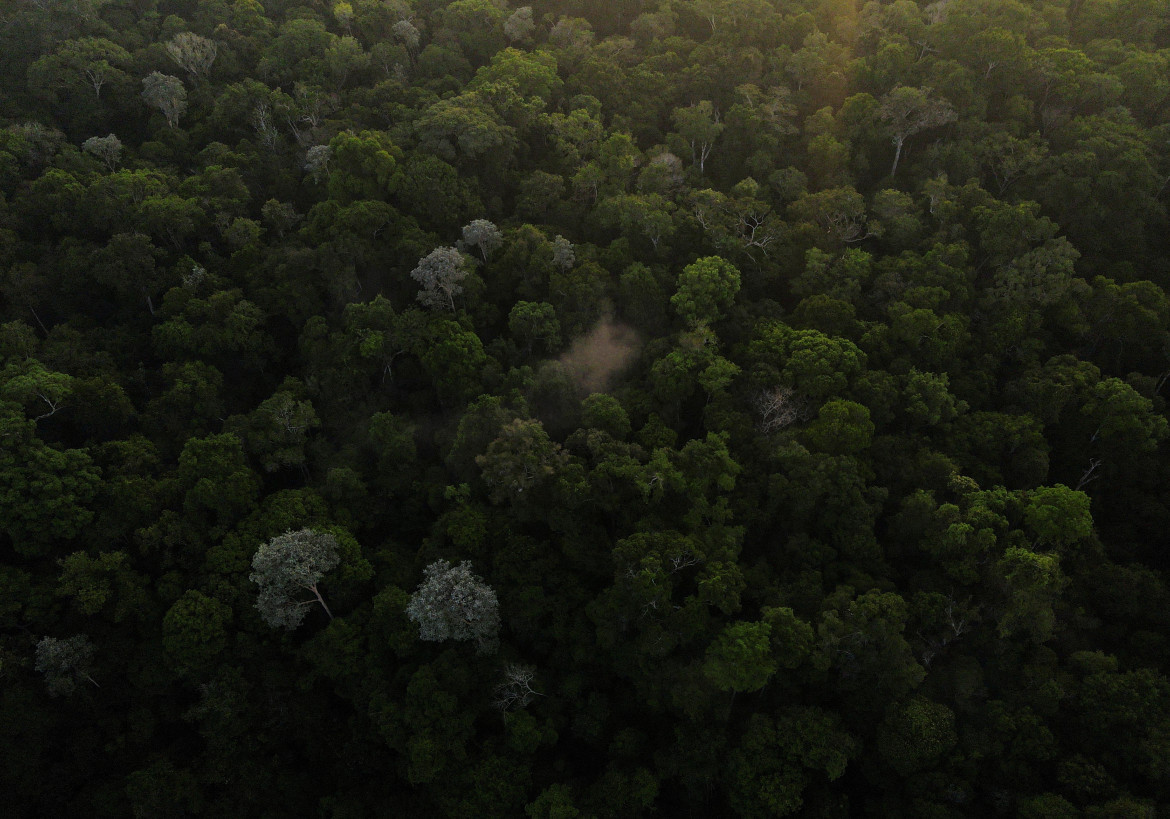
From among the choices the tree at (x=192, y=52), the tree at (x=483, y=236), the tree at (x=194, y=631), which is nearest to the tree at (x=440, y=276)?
the tree at (x=483, y=236)

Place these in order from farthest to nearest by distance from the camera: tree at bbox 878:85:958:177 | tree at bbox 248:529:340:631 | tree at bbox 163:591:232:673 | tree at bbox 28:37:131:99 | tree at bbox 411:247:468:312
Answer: tree at bbox 28:37:131:99
tree at bbox 878:85:958:177
tree at bbox 411:247:468:312
tree at bbox 248:529:340:631
tree at bbox 163:591:232:673

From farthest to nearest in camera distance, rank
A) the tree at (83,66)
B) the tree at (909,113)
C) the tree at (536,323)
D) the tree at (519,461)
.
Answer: the tree at (83,66), the tree at (909,113), the tree at (536,323), the tree at (519,461)

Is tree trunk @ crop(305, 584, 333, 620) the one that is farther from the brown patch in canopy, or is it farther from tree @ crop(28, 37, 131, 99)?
tree @ crop(28, 37, 131, 99)

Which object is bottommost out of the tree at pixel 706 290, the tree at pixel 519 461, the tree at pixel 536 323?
the tree at pixel 519 461

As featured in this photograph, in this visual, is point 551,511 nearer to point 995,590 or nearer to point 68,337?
point 995,590

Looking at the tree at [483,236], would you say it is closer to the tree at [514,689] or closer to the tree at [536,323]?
the tree at [536,323]

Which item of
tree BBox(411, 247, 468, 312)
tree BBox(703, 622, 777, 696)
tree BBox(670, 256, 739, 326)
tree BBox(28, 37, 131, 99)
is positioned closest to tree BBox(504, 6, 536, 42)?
tree BBox(411, 247, 468, 312)

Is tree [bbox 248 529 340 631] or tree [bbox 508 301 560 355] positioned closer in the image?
tree [bbox 248 529 340 631]

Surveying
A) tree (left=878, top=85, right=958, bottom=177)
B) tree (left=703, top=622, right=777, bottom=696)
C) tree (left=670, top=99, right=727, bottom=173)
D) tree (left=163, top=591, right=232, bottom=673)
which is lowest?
tree (left=163, top=591, right=232, bottom=673)

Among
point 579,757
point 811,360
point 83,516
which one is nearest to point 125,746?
point 83,516
